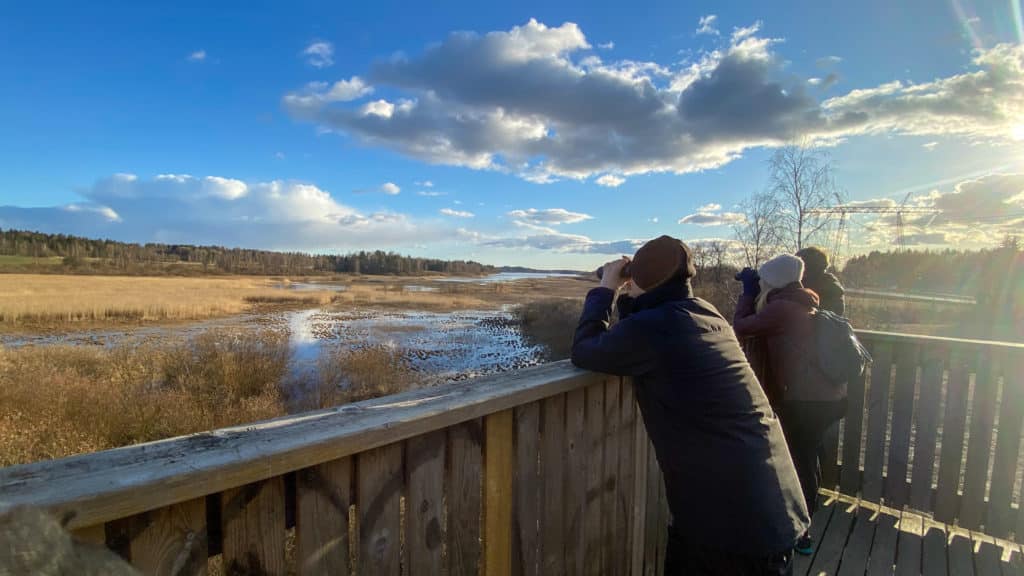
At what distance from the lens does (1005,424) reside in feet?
9.64

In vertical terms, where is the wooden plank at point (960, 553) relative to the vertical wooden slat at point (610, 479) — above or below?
below

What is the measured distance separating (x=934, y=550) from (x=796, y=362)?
1387 millimetres

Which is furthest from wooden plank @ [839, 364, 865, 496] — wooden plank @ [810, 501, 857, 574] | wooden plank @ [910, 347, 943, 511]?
wooden plank @ [910, 347, 943, 511]

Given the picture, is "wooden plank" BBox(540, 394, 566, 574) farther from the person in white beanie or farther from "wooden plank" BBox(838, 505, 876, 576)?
"wooden plank" BBox(838, 505, 876, 576)

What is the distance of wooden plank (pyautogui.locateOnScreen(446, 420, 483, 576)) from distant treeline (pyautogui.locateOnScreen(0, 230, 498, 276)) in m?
96.5

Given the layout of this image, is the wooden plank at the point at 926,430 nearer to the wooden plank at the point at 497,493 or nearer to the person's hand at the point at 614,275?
the person's hand at the point at 614,275

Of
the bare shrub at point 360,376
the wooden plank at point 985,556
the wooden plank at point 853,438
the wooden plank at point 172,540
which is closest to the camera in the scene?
the wooden plank at point 172,540

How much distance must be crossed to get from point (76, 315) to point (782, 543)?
39.2 metres

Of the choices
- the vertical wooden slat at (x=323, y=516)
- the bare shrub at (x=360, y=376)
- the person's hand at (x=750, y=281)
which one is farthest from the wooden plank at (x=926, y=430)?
the bare shrub at (x=360, y=376)

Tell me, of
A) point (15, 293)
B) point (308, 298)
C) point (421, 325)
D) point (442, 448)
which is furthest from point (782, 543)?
point (15, 293)

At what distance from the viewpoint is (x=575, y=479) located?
1782 millimetres

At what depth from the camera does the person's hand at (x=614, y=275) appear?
1.92 meters

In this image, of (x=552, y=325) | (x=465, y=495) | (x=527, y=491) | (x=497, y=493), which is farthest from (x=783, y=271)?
(x=552, y=325)

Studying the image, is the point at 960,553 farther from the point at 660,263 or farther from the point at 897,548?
the point at 660,263
